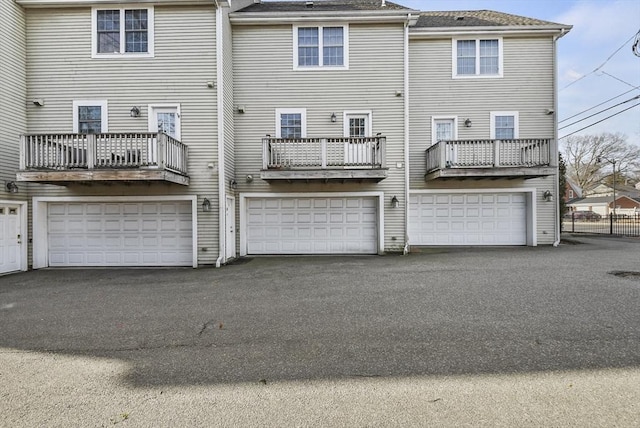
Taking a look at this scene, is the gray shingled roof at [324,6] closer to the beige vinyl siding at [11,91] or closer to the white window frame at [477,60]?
the white window frame at [477,60]

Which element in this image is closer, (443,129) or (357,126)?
(357,126)

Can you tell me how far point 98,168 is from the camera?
8492 mm

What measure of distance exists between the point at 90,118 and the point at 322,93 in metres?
7.15

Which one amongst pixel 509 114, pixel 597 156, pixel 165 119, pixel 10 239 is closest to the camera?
pixel 10 239

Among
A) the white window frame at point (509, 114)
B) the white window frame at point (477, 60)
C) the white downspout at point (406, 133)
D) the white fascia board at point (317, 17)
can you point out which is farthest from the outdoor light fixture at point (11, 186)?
the white window frame at point (509, 114)

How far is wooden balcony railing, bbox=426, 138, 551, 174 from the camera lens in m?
11.0

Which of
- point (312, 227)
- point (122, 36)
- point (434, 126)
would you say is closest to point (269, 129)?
point (312, 227)

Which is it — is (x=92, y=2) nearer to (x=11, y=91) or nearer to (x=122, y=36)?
(x=122, y=36)

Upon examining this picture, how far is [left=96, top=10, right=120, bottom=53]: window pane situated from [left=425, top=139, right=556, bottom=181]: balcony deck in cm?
1043

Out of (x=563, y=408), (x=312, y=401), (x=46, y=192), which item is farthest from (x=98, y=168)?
(x=563, y=408)

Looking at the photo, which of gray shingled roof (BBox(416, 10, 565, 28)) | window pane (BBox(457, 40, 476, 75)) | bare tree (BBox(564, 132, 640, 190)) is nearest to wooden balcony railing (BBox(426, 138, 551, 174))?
window pane (BBox(457, 40, 476, 75))

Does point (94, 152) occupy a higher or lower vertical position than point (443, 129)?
lower

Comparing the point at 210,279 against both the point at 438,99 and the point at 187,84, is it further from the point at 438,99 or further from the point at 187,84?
the point at 438,99

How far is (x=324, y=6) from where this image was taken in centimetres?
1265
